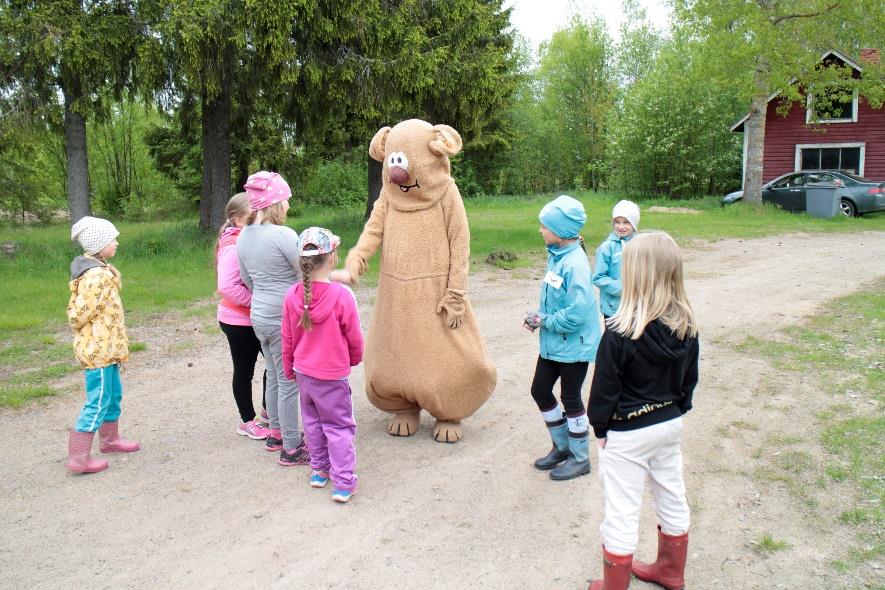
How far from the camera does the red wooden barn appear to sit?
25.4 m

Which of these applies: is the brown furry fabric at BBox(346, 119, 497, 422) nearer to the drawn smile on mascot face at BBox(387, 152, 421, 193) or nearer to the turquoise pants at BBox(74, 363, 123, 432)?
the drawn smile on mascot face at BBox(387, 152, 421, 193)

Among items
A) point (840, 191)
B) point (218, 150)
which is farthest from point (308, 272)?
point (840, 191)

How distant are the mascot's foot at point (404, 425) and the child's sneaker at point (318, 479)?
92 cm

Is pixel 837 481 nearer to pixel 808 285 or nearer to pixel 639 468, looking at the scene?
pixel 639 468

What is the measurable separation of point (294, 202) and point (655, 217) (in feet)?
57.2

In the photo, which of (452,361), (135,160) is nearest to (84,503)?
(452,361)

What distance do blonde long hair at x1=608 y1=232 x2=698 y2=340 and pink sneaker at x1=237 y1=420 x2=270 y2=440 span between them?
3.02 m

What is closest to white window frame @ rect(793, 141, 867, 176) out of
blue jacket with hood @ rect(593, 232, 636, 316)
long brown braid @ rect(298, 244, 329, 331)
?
blue jacket with hood @ rect(593, 232, 636, 316)

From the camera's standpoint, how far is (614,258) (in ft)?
17.7

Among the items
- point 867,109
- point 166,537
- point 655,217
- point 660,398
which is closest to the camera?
point 660,398

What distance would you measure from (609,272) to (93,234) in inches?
140

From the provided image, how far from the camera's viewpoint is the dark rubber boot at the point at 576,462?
4508 mm

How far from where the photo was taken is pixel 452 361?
496cm

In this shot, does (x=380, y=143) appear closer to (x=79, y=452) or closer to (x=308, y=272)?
(x=308, y=272)
